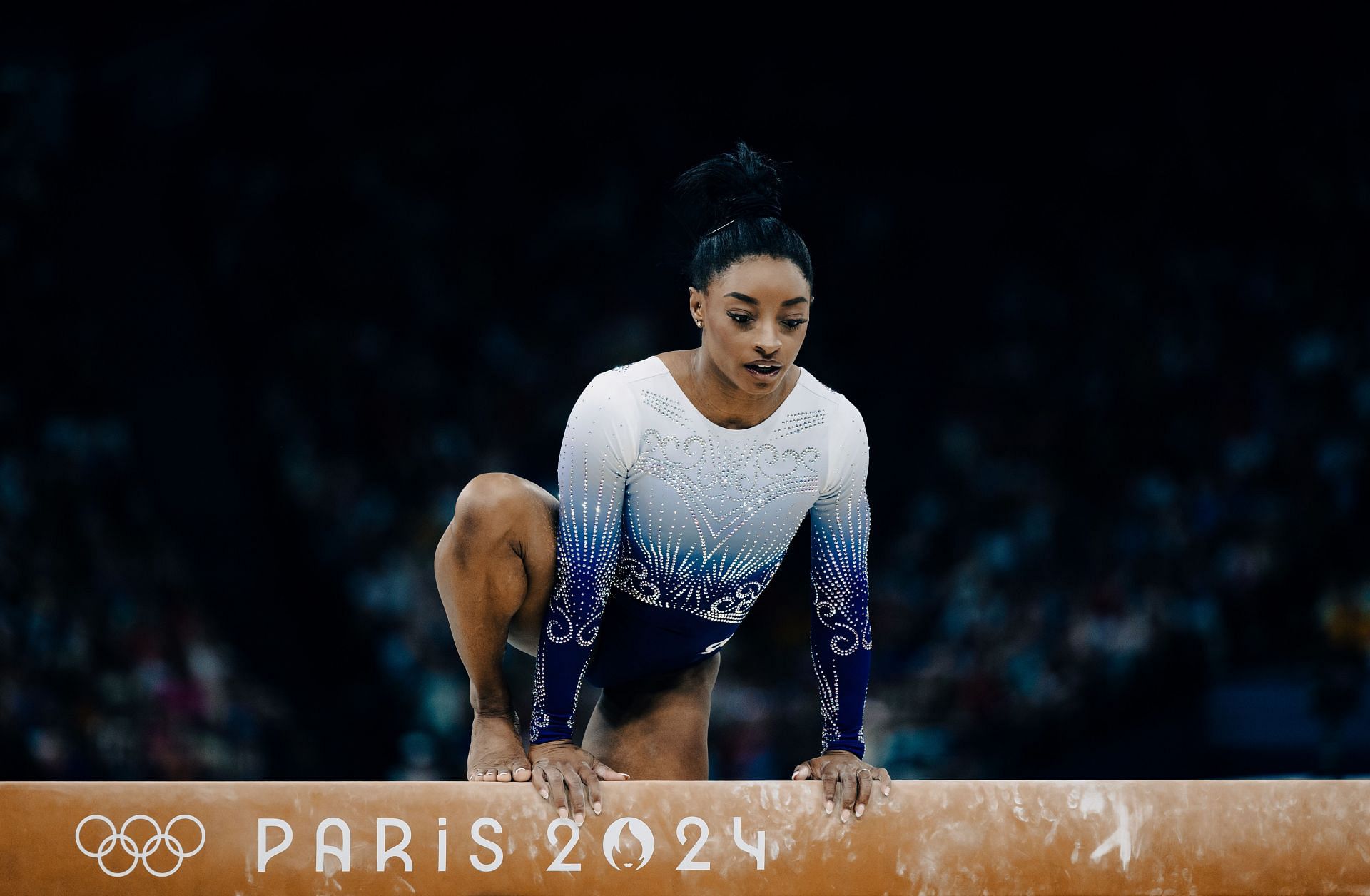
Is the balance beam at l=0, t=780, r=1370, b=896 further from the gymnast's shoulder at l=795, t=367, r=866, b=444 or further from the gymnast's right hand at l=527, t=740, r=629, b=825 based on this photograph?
the gymnast's shoulder at l=795, t=367, r=866, b=444

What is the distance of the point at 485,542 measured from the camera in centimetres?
252

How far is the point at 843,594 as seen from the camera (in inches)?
103

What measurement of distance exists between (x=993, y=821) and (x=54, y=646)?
4704 millimetres

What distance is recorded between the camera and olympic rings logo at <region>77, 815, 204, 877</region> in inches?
79.1

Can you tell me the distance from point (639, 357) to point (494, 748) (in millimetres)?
5242

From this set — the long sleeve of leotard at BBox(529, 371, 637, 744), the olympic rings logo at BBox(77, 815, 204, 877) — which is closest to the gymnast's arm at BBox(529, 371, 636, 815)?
the long sleeve of leotard at BBox(529, 371, 637, 744)

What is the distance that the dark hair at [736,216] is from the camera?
2.47 m

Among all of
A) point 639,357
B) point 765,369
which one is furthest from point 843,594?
point 639,357

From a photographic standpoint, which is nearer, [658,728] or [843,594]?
[843,594]

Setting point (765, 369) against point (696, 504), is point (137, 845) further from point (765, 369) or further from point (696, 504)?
point (765, 369)

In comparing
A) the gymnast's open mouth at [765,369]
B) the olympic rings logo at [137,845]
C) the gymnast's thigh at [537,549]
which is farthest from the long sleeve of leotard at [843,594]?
the olympic rings logo at [137,845]

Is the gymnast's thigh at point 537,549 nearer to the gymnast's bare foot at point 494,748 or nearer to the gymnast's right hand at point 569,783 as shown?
the gymnast's bare foot at point 494,748

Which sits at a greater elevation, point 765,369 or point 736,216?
point 736,216

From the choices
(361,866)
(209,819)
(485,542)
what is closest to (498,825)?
(361,866)
